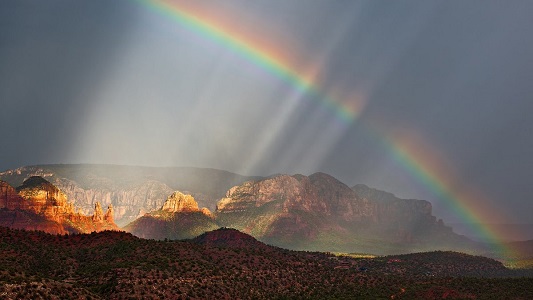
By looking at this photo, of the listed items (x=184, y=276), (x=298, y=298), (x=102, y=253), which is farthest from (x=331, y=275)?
(x=102, y=253)

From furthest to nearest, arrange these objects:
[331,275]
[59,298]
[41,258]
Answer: [331,275] → [41,258] → [59,298]

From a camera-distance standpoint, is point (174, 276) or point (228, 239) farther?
point (228, 239)

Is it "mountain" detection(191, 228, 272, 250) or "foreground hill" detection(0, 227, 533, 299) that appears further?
"mountain" detection(191, 228, 272, 250)

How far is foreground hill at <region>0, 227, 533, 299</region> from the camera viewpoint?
71.1 metres

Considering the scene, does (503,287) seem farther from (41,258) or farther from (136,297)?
(41,258)

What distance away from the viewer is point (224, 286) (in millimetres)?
86438

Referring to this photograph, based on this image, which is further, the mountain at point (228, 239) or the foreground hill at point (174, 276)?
the mountain at point (228, 239)

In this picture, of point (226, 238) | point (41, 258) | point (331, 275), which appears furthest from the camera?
point (226, 238)

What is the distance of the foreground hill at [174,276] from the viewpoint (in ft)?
233

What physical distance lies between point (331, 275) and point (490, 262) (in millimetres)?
101266

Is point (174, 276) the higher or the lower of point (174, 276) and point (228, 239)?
the higher

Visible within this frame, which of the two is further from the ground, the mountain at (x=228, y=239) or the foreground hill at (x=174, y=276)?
the foreground hill at (x=174, y=276)

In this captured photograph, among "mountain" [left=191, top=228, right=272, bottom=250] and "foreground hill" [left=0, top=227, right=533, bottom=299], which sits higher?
"foreground hill" [left=0, top=227, right=533, bottom=299]

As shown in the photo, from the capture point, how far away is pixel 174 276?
8175cm
